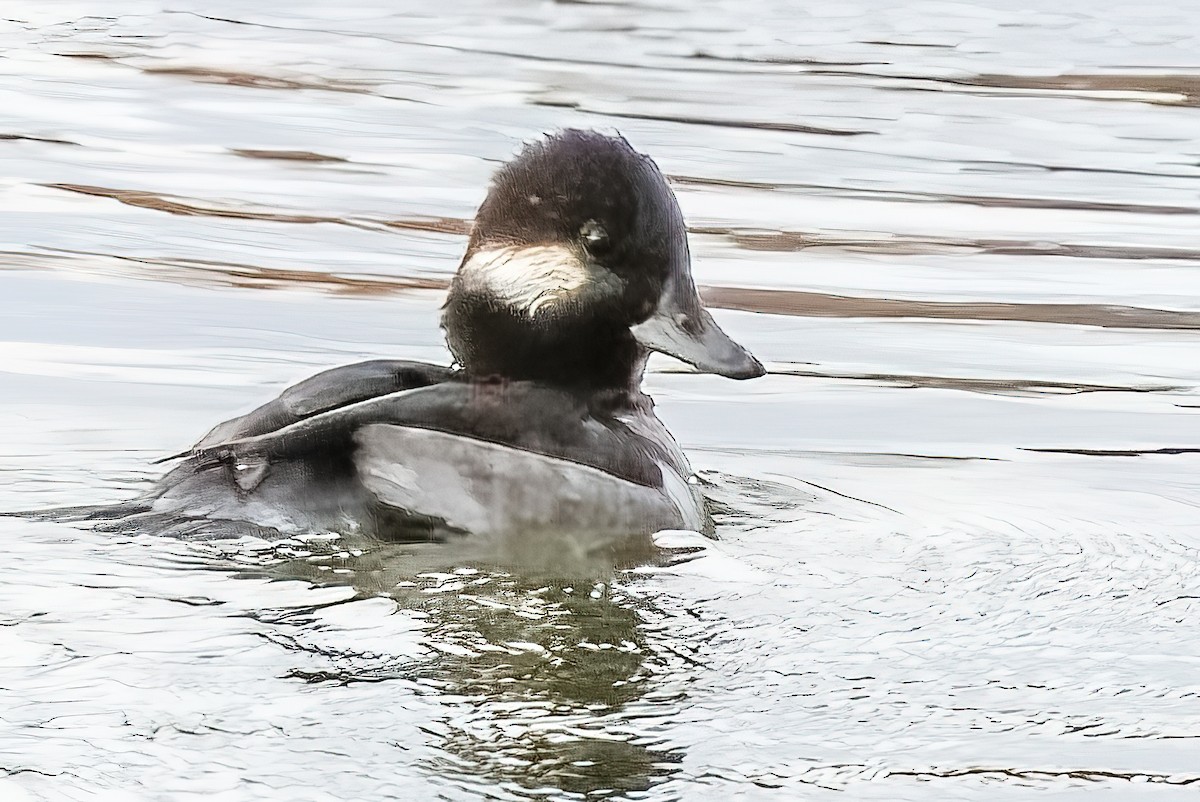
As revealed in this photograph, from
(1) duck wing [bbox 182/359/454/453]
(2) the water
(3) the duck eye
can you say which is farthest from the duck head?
(2) the water

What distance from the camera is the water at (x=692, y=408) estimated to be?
3.56 m

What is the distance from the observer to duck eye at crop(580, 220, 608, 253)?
4.57 meters

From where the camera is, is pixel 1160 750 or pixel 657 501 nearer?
pixel 1160 750

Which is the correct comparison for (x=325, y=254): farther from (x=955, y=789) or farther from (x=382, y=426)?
(x=955, y=789)

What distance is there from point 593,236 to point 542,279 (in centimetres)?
16

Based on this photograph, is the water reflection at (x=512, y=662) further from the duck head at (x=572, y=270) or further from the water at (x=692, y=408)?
the duck head at (x=572, y=270)

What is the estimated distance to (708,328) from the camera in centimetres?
476

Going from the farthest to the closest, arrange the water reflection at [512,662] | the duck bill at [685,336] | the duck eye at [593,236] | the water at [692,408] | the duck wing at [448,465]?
the duck bill at [685,336] < the duck eye at [593,236] < the duck wing at [448,465] < the water at [692,408] < the water reflection at [512,662]

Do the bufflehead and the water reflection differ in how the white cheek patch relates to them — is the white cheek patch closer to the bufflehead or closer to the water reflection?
the bufflehead

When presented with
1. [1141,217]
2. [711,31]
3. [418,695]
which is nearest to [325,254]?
[1141,217]

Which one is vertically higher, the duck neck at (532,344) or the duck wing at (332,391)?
the duck neck at (532,344)

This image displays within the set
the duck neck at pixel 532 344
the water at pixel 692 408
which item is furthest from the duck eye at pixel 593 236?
the water at pixel 692 408

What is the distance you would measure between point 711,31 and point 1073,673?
418 inches

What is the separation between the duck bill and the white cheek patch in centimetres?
14
